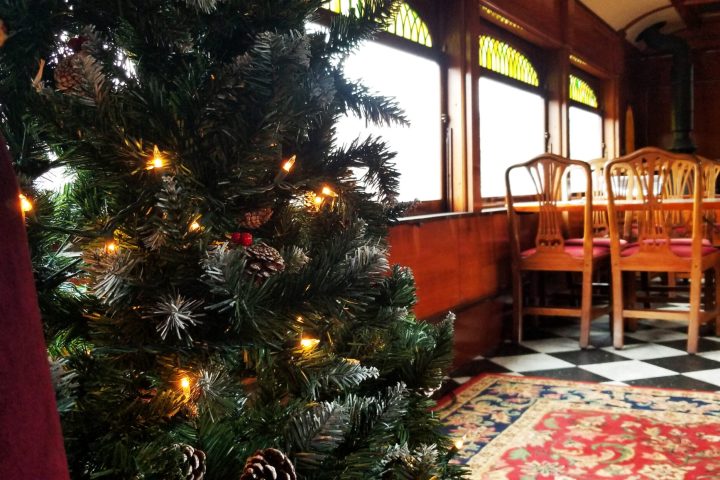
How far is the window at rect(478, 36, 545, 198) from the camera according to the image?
171 inches

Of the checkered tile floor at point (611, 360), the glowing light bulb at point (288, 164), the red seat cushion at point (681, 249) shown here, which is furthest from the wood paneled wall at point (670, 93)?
the glowing light bulb at point (288, 164)

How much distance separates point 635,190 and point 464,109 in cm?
263

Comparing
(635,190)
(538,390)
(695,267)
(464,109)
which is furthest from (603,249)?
(635,190)

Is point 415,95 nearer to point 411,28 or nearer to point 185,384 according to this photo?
point 411,28

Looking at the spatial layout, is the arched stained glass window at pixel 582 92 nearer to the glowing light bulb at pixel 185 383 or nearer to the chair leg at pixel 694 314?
the chair leg at pixel 694 314

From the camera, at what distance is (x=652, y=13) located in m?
6.59

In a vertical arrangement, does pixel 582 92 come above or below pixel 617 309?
above

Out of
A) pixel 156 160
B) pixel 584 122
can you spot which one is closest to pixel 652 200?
pixel 584 122

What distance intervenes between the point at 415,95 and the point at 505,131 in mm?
1381

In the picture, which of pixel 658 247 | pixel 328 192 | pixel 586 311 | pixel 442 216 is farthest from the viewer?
pixel 586 311

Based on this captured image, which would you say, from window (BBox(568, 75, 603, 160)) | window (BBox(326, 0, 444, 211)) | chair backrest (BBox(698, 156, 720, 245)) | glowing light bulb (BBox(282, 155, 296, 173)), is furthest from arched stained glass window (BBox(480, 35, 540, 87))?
glowing light bulb (BBox(282, 155, 296, 173))

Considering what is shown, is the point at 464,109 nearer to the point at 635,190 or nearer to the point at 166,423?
the point at 635,190

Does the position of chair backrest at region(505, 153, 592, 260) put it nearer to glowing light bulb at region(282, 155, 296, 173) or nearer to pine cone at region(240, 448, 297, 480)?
glowing light bulb at region(282, 155, 296, 173)

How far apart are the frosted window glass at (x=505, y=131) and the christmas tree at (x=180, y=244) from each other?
3467 mm
